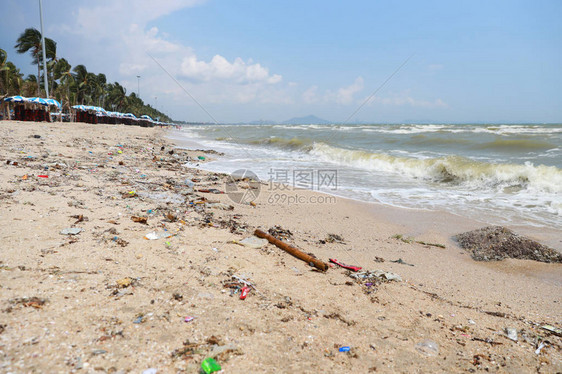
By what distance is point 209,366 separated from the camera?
5.77 feet

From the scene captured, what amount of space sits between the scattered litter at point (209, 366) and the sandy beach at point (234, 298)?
5 centimetres

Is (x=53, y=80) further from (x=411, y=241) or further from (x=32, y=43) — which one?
(x=411, y=241)

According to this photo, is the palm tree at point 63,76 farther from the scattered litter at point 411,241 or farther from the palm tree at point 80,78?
the scattered litter at point 411,241

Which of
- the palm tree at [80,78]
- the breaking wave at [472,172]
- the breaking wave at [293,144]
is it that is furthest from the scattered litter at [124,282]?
the palm tree at [80,78]

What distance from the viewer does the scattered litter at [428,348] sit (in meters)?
2.15

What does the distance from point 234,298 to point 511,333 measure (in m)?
2.36

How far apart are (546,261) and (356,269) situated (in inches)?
111

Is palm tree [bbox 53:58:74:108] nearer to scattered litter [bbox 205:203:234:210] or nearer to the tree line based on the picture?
the tree line

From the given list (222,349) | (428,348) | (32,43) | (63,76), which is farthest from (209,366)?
(63,76)

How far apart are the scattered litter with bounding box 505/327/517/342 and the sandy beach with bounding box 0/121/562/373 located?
2 centimetres

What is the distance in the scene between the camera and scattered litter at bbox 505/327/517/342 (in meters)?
2.41

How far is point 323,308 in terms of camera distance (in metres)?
2.58

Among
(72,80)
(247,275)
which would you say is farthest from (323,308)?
(72,80)

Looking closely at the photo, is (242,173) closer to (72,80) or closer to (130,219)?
(130,219)
